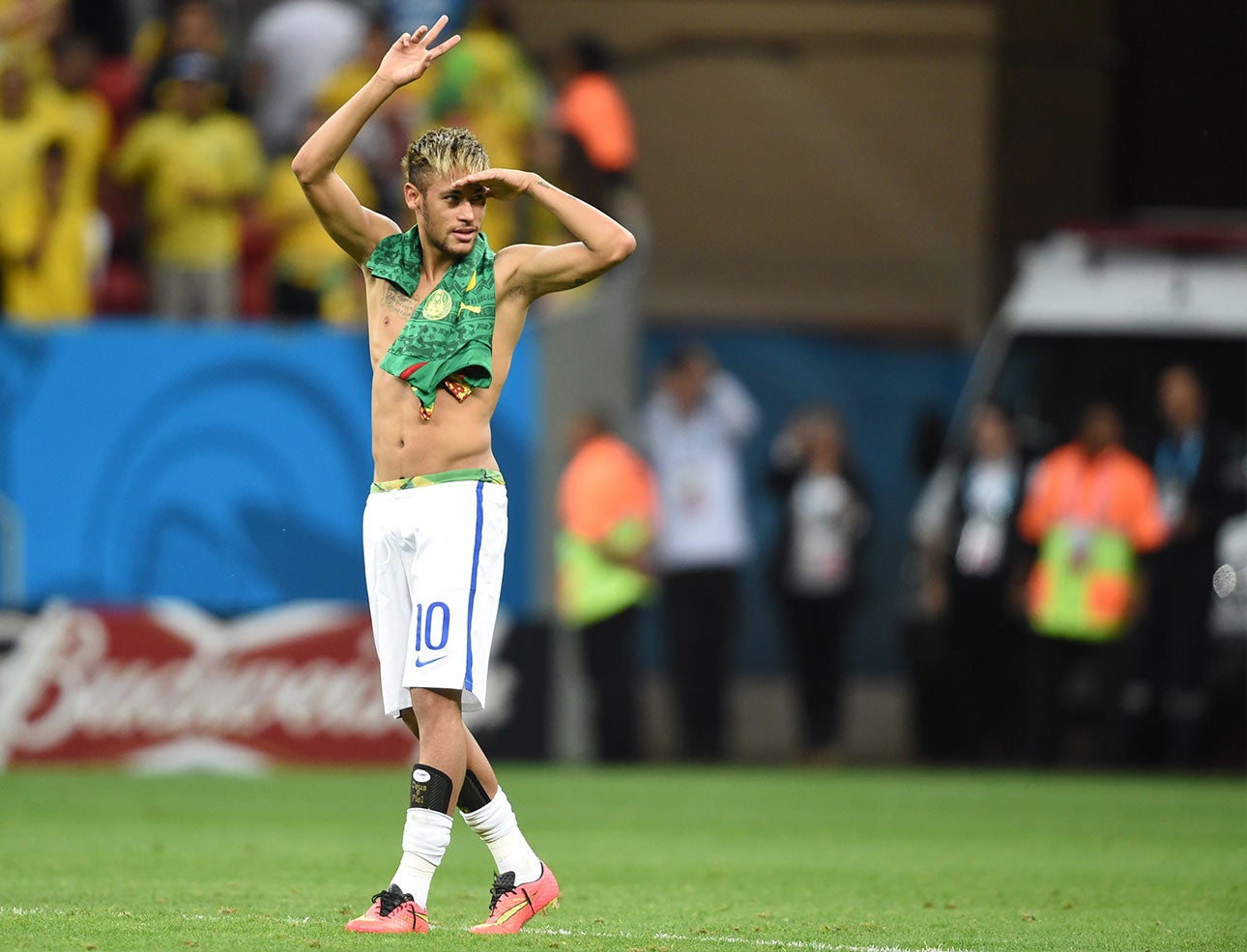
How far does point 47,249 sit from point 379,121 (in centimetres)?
266

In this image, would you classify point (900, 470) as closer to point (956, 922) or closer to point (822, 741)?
point (822, 741)

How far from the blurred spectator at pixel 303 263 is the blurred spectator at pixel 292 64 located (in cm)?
32

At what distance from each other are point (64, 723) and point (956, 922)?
827 centimetres

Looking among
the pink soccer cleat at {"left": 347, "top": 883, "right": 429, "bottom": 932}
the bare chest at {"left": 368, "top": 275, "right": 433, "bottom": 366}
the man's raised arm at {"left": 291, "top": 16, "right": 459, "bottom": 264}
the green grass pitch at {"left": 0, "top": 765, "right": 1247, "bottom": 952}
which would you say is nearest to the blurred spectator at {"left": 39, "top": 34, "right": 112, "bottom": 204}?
the green grass pitch at {"left": 0, "top": 765, "right": 1247, "bottom": 952}

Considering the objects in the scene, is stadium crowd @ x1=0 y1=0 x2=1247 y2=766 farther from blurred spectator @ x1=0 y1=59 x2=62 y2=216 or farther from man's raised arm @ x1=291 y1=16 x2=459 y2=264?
man's raised arm @ x1=291 y1=16 x2=459 y2=264

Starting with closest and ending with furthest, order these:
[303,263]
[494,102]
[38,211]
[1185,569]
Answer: [1185,569] → [38,211] → [303,263] → [494,102]

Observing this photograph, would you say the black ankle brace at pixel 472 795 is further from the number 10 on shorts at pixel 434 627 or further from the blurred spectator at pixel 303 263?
the blurred spectator at pixel 303 263

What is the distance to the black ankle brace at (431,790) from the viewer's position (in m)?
7.08

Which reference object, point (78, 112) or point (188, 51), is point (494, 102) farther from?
point (78, 112)

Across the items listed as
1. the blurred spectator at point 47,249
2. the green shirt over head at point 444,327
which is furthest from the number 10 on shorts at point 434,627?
the blurred spectator at point 47,249

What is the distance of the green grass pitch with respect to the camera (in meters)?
7.30

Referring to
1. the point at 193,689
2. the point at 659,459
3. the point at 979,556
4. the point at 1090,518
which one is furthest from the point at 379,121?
the point at 1090,518

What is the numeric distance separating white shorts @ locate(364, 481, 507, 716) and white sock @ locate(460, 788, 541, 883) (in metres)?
0.41

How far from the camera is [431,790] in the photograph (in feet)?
23.3
